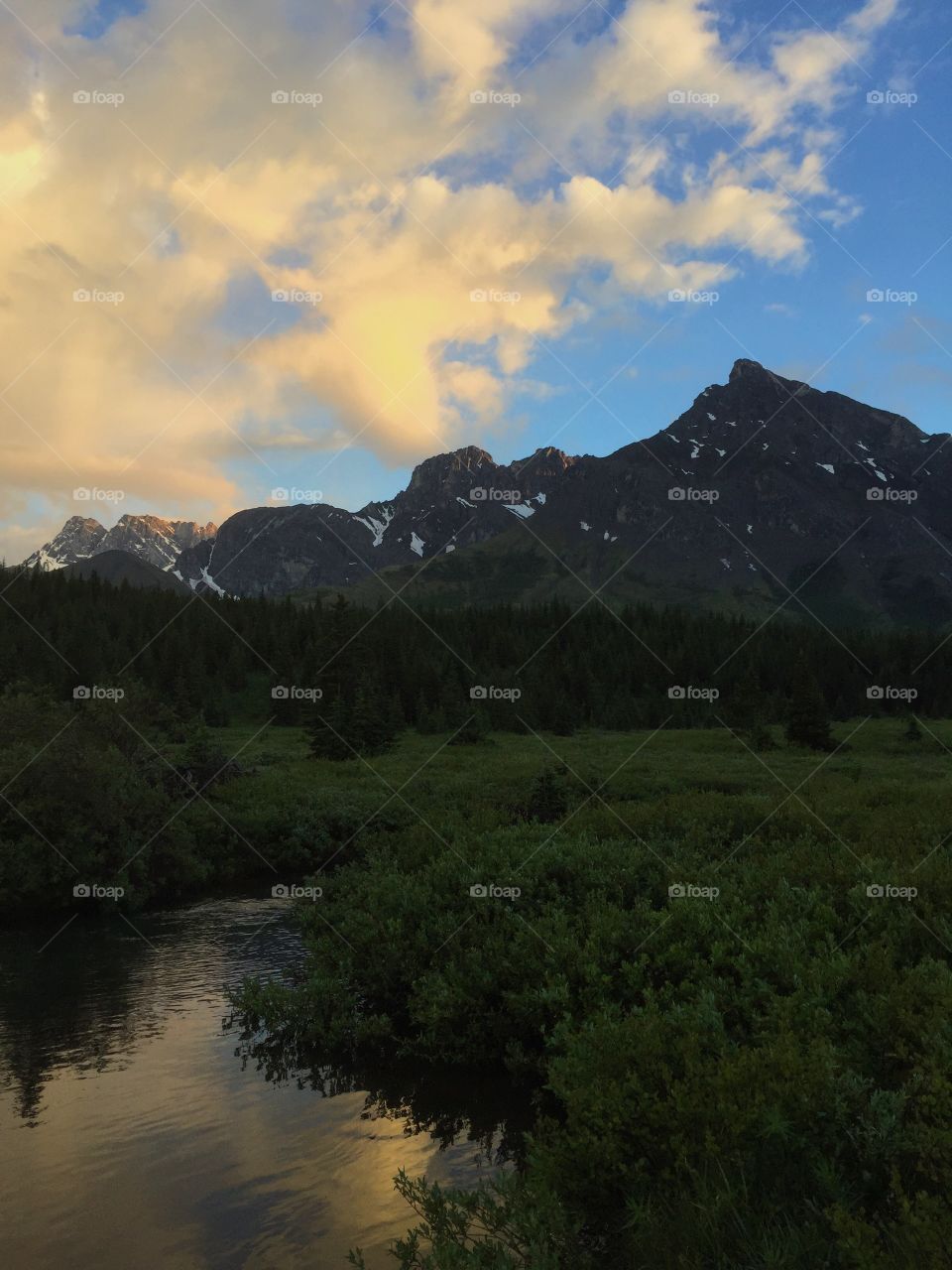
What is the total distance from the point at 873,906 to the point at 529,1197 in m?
9.17

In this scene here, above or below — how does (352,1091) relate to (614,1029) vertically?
below

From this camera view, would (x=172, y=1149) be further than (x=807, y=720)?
No

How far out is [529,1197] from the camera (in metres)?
9.55

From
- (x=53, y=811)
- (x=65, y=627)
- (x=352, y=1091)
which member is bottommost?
(x=352, y=1091)

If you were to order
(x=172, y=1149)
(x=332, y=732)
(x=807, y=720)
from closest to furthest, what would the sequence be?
(x=172, y=1149) → (x=332, y=732) → (x=807, y=720)

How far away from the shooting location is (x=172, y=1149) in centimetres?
1395

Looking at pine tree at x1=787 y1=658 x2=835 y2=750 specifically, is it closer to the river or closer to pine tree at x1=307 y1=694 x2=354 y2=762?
pine tree at x1=307 y1=694 x2=354 y2=762

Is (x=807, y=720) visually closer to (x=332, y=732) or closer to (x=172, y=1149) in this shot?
(x=332, y=732)

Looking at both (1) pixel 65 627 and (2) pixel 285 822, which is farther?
(1) pixel 65 627

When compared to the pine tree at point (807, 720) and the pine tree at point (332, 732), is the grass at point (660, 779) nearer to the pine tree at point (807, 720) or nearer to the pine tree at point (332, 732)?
the pine tree at point (332, 732)

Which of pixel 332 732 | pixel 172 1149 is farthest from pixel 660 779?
pixel 172 1149

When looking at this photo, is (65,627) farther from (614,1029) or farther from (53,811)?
(614,1029)

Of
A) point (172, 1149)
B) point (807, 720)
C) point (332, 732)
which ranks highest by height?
point (332, 732)

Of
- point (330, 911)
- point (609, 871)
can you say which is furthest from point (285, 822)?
point (609, 871)
